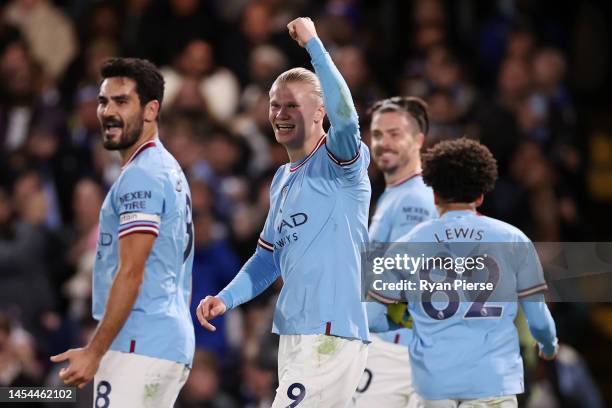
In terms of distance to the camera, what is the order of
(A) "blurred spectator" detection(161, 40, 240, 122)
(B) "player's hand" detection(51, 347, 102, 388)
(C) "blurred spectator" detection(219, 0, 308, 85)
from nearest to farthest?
(B) "player's hand" detection(51, 347, 102, 388), (A) "blurred spectator" detection(161, 40, 240, 122), (C) "blurred spectator" detection(219, 0, 308, 85)

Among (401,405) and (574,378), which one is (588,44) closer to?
(574,378)

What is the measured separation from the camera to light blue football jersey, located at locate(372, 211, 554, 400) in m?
6.29

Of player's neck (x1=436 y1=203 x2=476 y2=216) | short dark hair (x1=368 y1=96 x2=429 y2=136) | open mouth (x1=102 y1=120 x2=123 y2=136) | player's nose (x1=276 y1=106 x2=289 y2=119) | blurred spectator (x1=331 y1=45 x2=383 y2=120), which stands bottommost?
player's neck (x1=436 y1=203 x2=476 y2=216)

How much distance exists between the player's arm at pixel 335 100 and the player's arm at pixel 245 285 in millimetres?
949

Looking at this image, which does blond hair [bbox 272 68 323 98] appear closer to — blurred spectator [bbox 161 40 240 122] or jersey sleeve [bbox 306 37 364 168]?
jersey sleeve [bbox 306 37 364 168]

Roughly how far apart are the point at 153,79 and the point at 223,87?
21.1ft

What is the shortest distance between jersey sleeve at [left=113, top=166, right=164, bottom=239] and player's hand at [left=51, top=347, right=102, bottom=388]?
63 centimetres

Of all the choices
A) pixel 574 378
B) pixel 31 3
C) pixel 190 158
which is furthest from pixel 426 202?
pixel 31 3

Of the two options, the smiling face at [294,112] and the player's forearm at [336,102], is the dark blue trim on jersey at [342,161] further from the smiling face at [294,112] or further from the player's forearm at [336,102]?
the smiling face at [294,112]

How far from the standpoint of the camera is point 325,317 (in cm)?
592

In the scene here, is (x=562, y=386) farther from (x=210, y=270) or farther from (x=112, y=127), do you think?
(x=112, y=127)

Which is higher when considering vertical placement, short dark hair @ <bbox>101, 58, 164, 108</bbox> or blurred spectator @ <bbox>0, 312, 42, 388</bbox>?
short dark hair @ <bbox>101, 58, 164, 108</bbox>

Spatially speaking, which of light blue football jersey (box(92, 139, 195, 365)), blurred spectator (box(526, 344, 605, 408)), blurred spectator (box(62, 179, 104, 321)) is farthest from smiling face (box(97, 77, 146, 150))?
blurred spectator (box(62, 179, 104, 321))

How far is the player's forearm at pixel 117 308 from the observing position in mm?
5945
